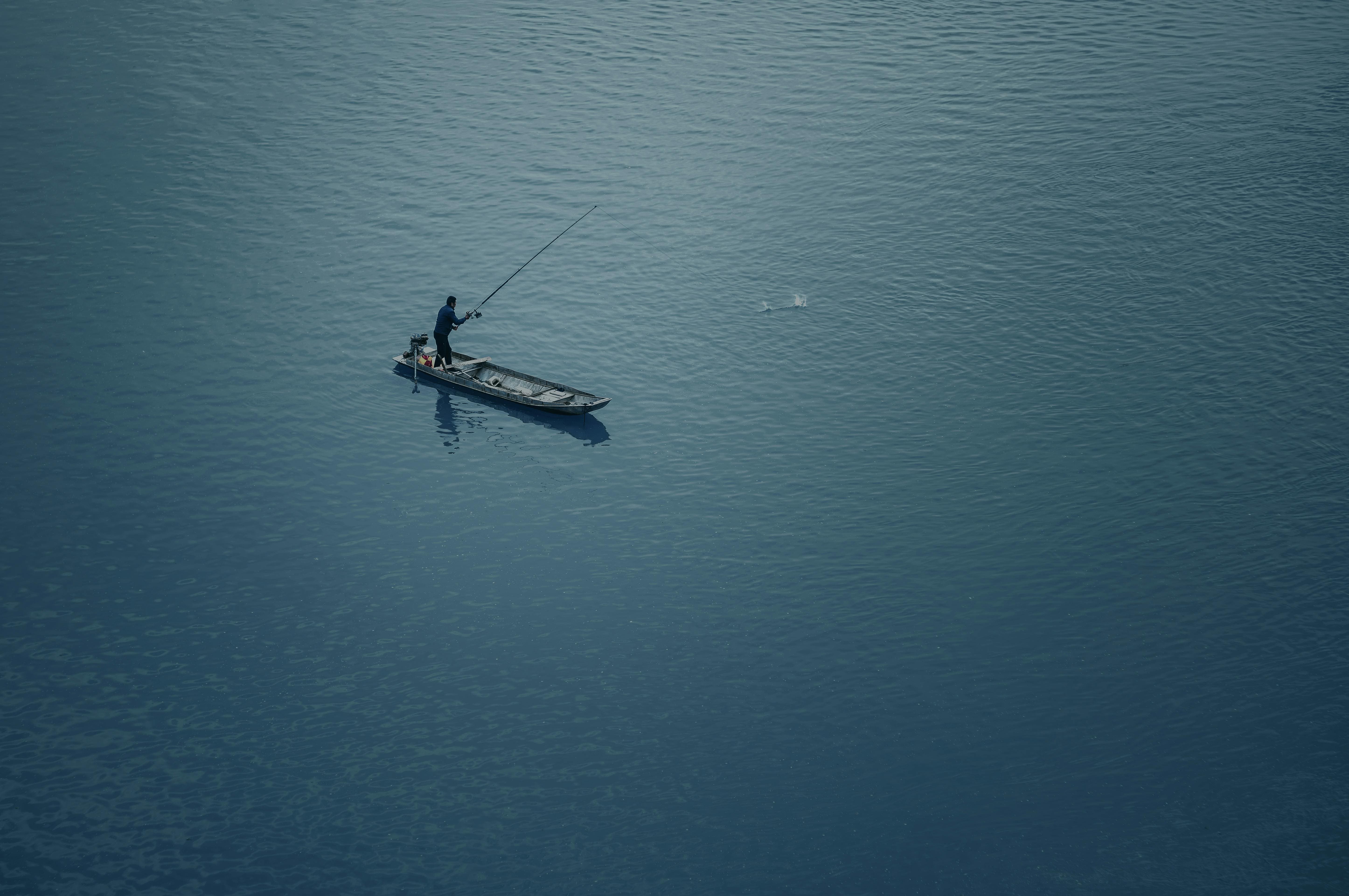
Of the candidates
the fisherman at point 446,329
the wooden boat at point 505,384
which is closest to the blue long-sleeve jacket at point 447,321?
the fisherman at point 446,329

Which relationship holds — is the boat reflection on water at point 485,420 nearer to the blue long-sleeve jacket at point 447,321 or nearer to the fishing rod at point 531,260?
the blue long-sleeve jacket at point 447,321

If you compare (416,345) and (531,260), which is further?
(531,260)

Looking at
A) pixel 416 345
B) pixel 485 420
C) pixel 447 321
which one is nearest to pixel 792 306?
pixel 485 420

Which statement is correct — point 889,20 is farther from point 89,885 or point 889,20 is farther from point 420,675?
point 89,885

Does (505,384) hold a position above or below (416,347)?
below

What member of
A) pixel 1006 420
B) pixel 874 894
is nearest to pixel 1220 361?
pixel 1006 420

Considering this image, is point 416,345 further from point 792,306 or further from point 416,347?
point 792,306

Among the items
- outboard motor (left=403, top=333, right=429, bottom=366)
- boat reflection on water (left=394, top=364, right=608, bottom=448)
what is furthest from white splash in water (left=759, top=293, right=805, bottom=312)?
outboard motor (left=403, top=333, right=429, bottom=366)
